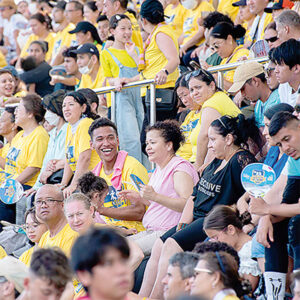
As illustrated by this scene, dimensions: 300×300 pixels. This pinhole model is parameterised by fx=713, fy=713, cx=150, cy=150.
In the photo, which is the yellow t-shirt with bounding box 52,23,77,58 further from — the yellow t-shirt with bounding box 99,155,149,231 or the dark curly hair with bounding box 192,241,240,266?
the dark curly hair with bounding box 192,241,240,266

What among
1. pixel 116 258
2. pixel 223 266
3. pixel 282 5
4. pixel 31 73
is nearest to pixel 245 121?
pixel 223 266

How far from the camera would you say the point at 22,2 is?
13.8 meters

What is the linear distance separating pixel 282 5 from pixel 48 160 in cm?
306

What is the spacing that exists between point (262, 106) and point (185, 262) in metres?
2.41

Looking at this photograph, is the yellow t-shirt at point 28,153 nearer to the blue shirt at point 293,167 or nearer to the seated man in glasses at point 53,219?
the seated man in glasses at point 53,219

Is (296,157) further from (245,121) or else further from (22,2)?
(22,2)

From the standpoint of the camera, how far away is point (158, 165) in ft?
20.0

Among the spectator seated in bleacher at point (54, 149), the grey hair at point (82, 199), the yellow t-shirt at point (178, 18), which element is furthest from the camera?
the yellow t-shirt at point (178, 18)

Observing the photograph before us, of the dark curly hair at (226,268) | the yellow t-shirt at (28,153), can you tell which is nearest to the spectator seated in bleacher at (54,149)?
the yellow t-shirt at (28,153)

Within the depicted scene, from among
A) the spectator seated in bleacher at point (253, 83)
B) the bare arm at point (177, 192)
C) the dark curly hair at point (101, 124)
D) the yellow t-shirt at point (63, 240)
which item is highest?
the spectator seated in bleacher at point (253, 83)

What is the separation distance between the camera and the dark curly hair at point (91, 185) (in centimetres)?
600

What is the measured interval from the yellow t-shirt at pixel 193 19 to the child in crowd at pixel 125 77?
2.06m

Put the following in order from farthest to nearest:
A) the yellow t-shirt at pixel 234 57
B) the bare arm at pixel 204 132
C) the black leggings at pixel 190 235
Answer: the yellow t-shirt at pixel 234 57 → the bare arm at pixel 204 132 → the black leggings at pixel 190 235

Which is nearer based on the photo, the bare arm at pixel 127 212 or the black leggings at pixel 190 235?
the black leggings at pixel 190 235
